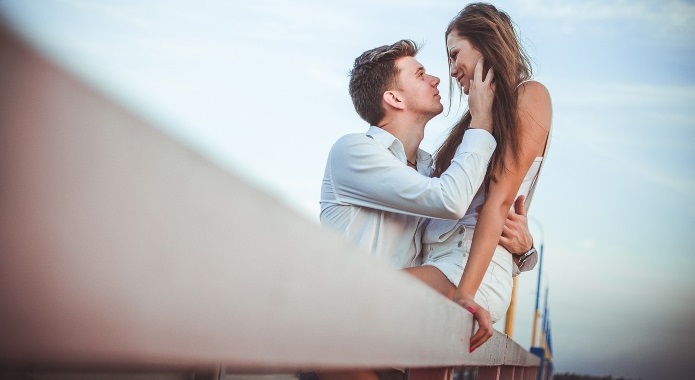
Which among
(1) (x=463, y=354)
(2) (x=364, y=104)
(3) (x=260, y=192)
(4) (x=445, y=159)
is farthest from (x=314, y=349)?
(2) (x=364, y=104)

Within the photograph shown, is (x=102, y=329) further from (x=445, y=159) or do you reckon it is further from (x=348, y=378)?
(x=445, y=159)

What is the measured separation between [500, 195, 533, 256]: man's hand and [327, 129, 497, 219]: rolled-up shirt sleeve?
24 centimetres

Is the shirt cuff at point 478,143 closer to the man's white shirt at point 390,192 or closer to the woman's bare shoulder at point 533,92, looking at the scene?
the man's white shirt at point 390,192

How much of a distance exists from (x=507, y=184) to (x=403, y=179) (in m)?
0.41

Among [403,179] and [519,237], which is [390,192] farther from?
[519,237]

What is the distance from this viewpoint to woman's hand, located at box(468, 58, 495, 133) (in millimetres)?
3020

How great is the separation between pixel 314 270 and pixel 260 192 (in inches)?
5.6

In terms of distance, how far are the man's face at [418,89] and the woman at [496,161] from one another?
0.84 feet

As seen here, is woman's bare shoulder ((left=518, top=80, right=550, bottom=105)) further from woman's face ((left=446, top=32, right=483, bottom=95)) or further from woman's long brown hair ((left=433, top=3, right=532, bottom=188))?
woman's face ((left=446, top=32, right=483, bottom=95))

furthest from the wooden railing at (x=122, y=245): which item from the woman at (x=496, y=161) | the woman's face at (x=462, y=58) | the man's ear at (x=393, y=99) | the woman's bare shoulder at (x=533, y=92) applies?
the man's ear at (x=393, y=99)

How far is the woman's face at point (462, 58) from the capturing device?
11.2 feet

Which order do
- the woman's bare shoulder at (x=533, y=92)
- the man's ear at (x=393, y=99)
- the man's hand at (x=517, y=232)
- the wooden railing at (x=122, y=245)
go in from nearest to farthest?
the wooden railing at (x=122, y=245) < the man's hand at (x=517, y=232) < the woman's bare shoulder at (x=533, y=92) < the man's ear at (x=393, y=99)

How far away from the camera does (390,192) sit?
113 inches

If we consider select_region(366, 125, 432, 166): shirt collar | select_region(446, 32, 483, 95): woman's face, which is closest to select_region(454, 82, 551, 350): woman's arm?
select_region(446, 32, 483, 95): woman's face
